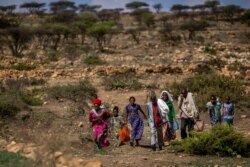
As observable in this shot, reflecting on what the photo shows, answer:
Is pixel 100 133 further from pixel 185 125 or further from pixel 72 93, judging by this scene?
pixel 72 93

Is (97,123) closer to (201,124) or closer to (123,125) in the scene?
(123,125)

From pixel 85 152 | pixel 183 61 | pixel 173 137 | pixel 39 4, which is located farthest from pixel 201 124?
pixel 39 4

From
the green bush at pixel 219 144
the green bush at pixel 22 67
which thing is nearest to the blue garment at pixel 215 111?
the green bush at pixel 219 144

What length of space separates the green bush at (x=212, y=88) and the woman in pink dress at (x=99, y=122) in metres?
4.77

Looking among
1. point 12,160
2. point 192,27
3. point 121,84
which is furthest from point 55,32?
point 12,160

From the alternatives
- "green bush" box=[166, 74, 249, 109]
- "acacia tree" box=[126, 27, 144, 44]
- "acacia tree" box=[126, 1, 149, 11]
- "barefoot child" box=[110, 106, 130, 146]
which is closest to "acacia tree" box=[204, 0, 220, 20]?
"acacia tree" box=[126, 1, 149, 11]

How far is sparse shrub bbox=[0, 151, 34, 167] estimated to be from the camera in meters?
Answer: 7.43

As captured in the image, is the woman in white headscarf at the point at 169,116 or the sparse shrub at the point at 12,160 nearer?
the sparse shrub at the point at 12,160

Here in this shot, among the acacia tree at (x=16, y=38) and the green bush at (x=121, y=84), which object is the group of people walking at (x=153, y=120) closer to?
the green bush at (x=121, y=84)

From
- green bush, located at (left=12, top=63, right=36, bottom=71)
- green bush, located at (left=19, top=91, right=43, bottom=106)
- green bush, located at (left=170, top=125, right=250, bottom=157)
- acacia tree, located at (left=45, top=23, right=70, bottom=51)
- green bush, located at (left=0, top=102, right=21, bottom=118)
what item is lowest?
green bush, located at (left=170, top=125, right=250, bottom=157)

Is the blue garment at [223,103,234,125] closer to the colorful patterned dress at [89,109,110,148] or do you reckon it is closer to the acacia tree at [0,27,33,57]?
the colorful patterned dress at [89,109,110,148]

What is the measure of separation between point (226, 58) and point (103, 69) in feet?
28.3

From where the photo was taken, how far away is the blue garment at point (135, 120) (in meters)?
10.1

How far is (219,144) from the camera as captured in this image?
340 inches
